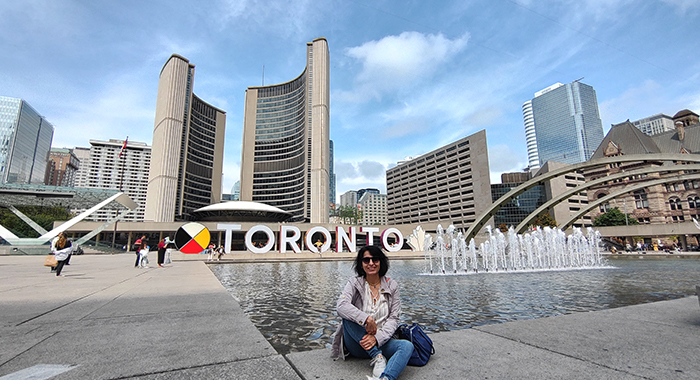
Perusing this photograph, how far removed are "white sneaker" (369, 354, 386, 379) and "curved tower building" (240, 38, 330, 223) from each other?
91.5 m

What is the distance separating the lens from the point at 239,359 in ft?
9.77

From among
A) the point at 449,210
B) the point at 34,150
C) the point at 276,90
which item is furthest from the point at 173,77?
the point at 34,150

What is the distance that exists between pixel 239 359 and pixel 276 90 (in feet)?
451

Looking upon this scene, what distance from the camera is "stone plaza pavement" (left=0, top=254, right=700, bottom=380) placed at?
262 centimetres

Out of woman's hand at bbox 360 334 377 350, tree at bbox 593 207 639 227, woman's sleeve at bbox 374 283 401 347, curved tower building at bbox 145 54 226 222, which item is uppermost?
curved tower building at bbox 145 54 226 222

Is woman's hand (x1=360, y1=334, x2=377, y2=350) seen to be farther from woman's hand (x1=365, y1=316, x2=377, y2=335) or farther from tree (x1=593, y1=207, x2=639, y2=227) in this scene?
tree (x1=593, y1=207, x2=639, y2=227)

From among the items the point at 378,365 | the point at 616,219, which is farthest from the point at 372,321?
the point at 616,219

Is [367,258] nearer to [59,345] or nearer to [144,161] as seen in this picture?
[59,345]

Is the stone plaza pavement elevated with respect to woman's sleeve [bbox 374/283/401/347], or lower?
lower

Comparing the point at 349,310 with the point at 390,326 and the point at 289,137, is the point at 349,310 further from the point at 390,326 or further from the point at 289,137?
the point at 289,137

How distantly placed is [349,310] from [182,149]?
114189 mm

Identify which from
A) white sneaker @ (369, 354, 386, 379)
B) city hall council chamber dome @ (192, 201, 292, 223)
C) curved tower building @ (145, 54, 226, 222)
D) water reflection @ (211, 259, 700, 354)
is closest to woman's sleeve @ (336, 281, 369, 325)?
white sneaker @ (369, 354, 386, 379)

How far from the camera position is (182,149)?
103250 mm

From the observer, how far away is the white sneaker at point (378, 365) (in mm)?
2572
